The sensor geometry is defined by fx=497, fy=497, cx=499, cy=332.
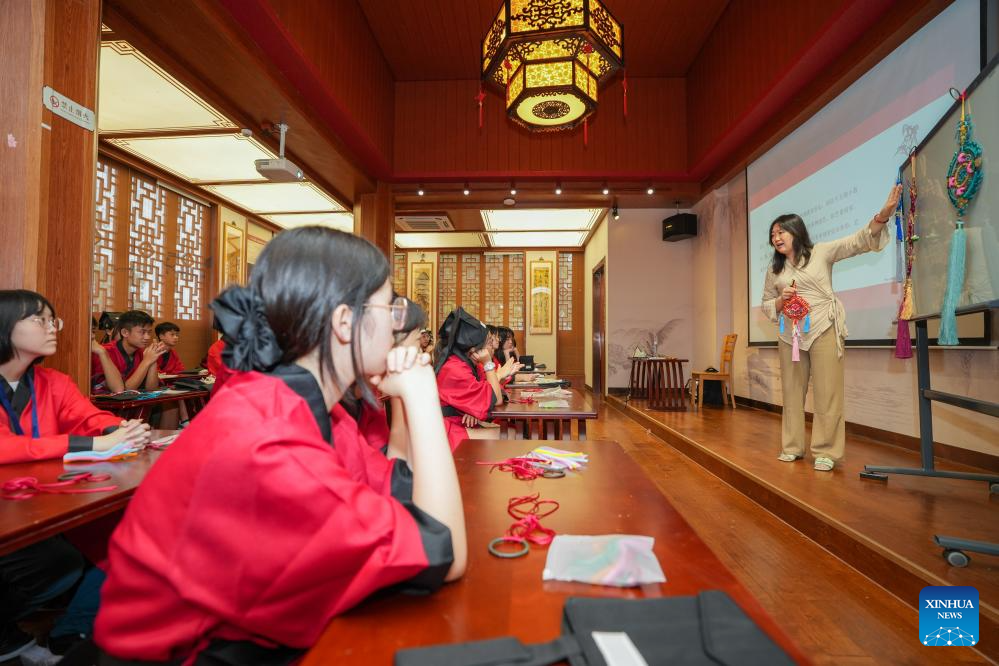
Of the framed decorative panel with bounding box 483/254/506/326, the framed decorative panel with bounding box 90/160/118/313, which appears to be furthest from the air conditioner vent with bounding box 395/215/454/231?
the framed decorative panel with bounding box 90/160/118/313

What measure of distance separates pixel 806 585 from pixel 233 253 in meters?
7.71

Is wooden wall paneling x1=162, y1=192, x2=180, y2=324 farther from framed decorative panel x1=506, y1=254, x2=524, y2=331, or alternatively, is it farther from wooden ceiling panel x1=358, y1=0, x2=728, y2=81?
framed decorative panel x1=506, y1=254, x2=524, y2=331

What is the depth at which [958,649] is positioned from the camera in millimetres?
1556

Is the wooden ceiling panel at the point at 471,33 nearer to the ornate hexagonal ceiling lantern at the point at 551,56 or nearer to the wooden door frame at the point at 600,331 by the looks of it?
the ornate hexagonal ceiling lantern at the point at 551,56

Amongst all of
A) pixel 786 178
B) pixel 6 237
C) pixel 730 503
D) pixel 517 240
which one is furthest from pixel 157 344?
pixel 517 240

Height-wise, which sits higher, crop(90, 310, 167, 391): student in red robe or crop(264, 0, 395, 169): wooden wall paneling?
crop(264, 0, 395, 169): wooden wall paneling

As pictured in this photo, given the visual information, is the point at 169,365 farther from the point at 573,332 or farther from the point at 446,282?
the point at 573,332

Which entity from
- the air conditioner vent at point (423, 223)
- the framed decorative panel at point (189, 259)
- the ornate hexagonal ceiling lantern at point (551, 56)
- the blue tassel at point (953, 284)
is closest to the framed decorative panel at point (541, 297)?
the air conditioner vent at point (423, 223)

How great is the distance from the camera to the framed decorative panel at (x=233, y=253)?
23.2ft

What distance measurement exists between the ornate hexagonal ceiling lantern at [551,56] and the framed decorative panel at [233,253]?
4.99 metres

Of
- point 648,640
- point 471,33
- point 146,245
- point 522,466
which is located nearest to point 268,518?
point 648,640

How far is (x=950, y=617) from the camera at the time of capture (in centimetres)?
159

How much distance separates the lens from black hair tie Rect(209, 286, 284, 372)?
31.3 inches

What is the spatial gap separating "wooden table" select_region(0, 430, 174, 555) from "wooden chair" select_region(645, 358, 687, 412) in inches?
215
